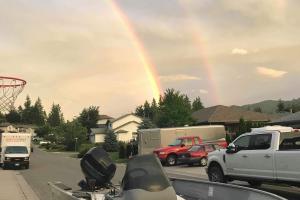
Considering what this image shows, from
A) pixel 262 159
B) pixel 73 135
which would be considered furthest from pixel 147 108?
pixel 262 159

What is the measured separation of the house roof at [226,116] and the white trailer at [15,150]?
35606mm

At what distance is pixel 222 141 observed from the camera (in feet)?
118

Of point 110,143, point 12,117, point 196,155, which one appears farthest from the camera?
point 12,117

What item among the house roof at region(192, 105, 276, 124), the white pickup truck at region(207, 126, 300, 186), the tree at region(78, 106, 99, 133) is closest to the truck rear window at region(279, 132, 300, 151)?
the white pickup truck at region(207, 126, 300, 186)

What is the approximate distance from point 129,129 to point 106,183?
115451 mm

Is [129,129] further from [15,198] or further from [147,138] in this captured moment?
[15,198]

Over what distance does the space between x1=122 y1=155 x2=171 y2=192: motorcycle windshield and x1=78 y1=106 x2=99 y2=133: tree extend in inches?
5303

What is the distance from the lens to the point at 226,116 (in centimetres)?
A: 7312

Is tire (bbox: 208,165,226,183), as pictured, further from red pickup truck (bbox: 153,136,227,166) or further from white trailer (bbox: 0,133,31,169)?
white trailer (bbox: 0,133,31,169)

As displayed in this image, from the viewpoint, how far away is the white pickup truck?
44.7 feet

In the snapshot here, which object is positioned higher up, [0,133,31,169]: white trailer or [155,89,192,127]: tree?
[155,89,192,127]: tree

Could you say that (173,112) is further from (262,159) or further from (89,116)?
(89,116)

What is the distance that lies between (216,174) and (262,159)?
2.85 m

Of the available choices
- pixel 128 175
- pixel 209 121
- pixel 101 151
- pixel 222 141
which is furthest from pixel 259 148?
pixel 209 121
